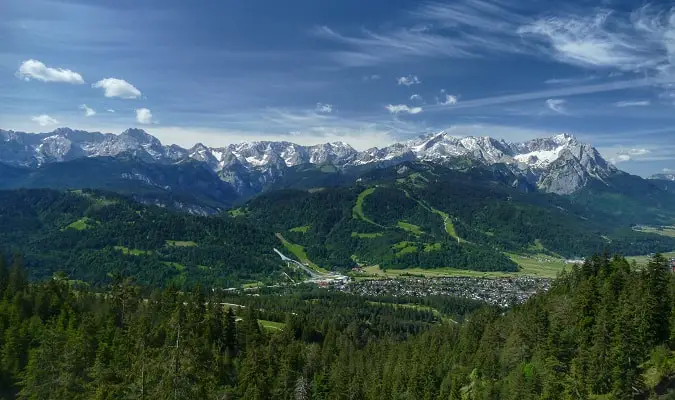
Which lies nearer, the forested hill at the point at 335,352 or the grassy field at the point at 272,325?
the forested hill at the point at 335,352

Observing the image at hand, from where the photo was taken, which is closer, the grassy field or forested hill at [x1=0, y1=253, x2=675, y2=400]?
forested hill at [x1=0, y1=253, x2=675, y2=400]

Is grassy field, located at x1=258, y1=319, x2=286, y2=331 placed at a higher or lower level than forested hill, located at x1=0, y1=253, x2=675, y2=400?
lower

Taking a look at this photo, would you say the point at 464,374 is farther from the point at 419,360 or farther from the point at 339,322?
the point at 339,322

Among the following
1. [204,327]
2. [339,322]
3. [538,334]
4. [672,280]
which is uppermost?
[672,280]

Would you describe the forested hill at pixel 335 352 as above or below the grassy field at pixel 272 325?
above

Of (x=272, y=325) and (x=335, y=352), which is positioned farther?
(x=272, y=325)

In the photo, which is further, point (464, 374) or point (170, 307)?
point (170, 307)

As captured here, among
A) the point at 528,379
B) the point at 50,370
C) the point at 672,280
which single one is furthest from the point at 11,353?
the point at 672,280

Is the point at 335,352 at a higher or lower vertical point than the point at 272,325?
lower
